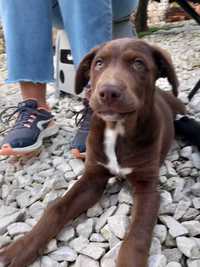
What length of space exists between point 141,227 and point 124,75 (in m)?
0.62

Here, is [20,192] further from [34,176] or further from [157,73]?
[157,73]

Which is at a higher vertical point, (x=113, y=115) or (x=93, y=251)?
(x=113, y=115)

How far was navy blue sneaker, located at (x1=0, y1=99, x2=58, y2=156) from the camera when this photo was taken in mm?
2574

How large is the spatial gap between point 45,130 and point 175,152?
808 mm

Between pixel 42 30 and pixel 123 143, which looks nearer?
pixel 123 143

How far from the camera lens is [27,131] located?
104 inches

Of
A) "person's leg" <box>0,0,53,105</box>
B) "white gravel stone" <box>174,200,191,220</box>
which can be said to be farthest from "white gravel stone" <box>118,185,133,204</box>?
"person's leg" <box>0,0,53,105</box>

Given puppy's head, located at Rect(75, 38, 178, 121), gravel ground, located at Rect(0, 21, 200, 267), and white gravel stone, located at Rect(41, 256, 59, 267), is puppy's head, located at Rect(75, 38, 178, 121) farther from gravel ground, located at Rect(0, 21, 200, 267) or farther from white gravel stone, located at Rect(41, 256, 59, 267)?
white gravel stone, located at Rect(41, 256, 59, 267)

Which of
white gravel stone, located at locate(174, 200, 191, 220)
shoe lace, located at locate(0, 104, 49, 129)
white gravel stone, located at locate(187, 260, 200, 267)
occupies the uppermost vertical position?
shoe lace, located at locate(0, 104, 49, 129)

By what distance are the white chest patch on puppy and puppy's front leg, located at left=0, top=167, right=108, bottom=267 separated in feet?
0.21

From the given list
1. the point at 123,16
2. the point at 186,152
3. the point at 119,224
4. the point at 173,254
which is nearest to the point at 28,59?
the point at 123,16

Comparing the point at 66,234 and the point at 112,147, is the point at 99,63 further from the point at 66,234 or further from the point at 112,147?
the point at 66,234

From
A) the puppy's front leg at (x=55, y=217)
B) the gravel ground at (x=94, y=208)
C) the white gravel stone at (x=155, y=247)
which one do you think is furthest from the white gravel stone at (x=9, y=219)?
the white gravel stone at (x=155, y=247)

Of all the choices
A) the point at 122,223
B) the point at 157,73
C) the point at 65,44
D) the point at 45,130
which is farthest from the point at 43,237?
the point at 65,44
